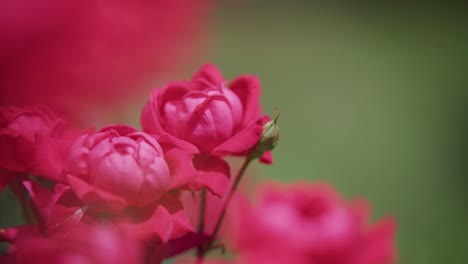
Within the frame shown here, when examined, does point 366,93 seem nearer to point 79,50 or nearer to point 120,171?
point 79,50

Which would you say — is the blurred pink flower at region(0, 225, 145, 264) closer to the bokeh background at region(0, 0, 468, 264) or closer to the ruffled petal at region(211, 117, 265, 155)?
the ruffled petal at region(211, 117, 265, 155)

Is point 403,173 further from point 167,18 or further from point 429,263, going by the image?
point 429,263

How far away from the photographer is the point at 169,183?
195 mm

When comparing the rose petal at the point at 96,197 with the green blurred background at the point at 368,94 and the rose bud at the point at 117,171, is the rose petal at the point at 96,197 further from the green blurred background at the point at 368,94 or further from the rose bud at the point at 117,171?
the green blurred background at the point at 368,94

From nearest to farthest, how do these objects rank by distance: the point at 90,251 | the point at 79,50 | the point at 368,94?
the point at 90,251 < the point at 79,50 < the point at 368,94

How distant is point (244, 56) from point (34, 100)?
3.49 ft

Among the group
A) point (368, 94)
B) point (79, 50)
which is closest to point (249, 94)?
point (79, 50)

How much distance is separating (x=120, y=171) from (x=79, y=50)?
23 cm

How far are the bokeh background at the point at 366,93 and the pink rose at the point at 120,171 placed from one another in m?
0.61

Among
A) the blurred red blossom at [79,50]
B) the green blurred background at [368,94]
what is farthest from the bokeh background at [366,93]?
the blurred red blossom at [79,50]

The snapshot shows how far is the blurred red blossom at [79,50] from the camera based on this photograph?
30cm

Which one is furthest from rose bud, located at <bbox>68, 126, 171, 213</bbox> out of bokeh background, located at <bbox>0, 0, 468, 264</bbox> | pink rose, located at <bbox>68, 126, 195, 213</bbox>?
bokeh background, located at <bbox>0, 0, 468, 264</bbox>

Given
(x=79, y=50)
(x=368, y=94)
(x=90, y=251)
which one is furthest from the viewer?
(x=368, y=94)

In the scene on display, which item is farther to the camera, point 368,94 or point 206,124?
point 368,94
